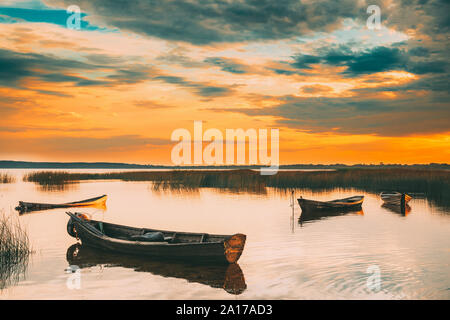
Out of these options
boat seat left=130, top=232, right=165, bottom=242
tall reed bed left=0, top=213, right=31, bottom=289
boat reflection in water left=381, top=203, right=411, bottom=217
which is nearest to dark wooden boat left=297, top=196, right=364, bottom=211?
boat reflection in water left=381, top=203, right=411, bottom=217

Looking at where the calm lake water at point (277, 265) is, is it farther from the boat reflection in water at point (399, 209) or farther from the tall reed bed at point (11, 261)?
the boat reflection in water at point (399, 209)

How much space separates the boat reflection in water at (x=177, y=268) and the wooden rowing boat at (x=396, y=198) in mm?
21557

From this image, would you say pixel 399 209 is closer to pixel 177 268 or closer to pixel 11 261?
pixel 177 268

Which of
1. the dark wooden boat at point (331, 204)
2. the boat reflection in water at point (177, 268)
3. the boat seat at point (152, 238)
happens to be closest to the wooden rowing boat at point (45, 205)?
the boat reflection in water at point (177, 268)

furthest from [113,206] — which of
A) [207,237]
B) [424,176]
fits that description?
[424,176]

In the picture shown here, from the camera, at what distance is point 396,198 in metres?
31.4

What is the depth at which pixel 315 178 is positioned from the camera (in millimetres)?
50625

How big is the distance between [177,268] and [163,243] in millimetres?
1046

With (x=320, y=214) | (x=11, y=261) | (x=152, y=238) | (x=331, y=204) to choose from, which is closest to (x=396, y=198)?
(x=331, y=204)

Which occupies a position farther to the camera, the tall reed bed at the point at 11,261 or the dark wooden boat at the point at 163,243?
the dark wooden boat at the point at 163,243

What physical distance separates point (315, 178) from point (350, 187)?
4739mm

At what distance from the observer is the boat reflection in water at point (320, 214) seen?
82.1ft

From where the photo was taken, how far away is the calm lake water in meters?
10.8
